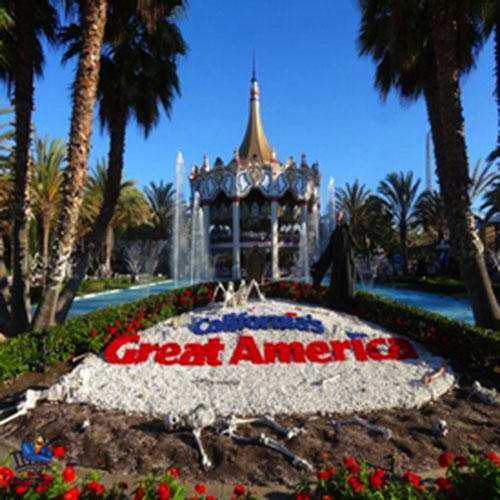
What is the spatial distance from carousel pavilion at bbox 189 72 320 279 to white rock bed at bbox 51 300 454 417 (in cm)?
2309

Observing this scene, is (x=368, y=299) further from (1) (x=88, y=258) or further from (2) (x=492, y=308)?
(1) (x=88, y=258)

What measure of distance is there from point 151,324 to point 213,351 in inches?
84.2

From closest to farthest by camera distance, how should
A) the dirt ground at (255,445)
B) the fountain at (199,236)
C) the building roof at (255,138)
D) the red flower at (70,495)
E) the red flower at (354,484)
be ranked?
the red flower at (70,495), the red flower at (354,484), the dirt ground at (255,445), the fountain at (199,236), the building roof at (255,138)

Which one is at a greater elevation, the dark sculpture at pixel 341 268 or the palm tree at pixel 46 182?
the palm tree at pixel 46 182

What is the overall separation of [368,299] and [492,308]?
2.56 metres

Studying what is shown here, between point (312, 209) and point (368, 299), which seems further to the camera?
point (312, 209)

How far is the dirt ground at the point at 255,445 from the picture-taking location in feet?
11.1

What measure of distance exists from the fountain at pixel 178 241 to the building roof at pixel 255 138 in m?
8.02

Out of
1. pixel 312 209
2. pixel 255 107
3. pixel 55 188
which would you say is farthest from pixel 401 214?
pixel 55 188

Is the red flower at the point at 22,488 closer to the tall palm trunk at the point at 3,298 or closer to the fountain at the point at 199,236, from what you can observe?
the tall palm trunk at the point at 3,298

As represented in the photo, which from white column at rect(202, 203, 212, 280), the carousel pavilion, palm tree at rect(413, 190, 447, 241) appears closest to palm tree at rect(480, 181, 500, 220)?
palm tree at rect(413, 190, 447, 241)

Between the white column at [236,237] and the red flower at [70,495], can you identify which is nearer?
the red flower at [70,495]

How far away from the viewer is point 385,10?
380 inches

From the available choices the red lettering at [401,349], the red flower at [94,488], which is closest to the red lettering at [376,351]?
the red lettering at [401,349]
